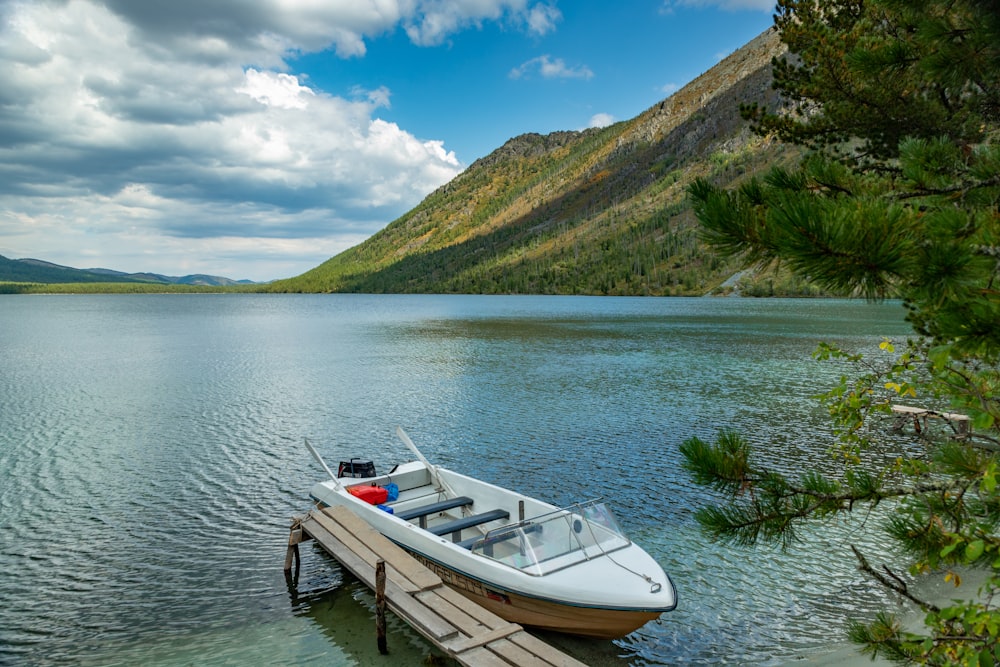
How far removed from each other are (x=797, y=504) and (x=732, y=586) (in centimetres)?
982

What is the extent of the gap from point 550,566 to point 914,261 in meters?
9.95

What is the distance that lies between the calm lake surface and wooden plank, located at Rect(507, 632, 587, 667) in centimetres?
199

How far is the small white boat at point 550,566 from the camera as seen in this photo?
10.9m

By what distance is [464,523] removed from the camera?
14.4 metres

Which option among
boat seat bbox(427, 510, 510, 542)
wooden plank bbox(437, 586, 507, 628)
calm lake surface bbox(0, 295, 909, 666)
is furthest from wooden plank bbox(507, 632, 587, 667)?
boat seat bbox(427, 510, 510, 542)

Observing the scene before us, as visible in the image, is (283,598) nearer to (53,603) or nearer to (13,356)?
(53,603)

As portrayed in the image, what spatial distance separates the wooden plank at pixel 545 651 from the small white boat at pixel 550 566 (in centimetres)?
117

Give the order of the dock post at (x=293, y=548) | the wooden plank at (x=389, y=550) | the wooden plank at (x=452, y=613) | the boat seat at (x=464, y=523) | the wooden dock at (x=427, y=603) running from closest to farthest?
1. the wooden dock at (x=427, y=603)
2. the wooden plank at (x=452, y=613)
3. the wooden plank at (x=389, y=550)
4. the boat seat at (x=464, y=523)
5. the dock post at (x=293, y=548)

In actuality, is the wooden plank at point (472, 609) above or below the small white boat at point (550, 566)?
below

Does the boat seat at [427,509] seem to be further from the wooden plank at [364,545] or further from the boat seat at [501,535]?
the boat seat at [501,535]

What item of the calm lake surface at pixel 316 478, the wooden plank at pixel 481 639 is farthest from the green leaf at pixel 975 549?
the wooden plank at pixel 481 639

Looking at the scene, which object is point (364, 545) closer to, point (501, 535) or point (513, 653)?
point (501, 535)

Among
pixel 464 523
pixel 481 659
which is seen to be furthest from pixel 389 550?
pixel 481 659

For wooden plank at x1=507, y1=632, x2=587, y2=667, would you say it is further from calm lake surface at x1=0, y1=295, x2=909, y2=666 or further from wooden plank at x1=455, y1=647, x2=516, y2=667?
calm lake surface at x1=0, y1=295, x2=909, y2=666
